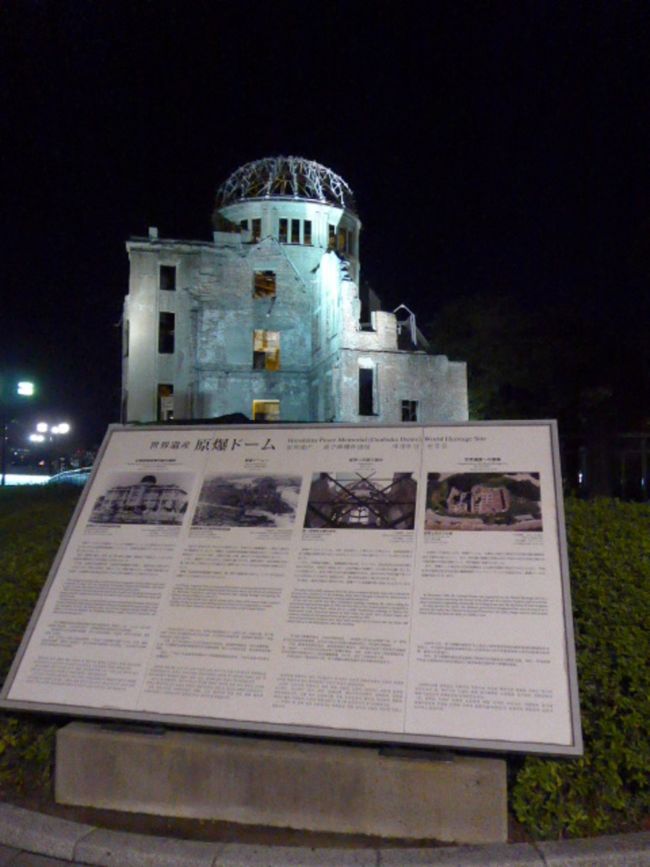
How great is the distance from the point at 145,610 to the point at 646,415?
1367 inches

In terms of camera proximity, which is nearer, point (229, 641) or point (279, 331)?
point (229, 641)

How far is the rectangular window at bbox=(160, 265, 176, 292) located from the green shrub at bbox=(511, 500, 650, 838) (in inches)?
1729

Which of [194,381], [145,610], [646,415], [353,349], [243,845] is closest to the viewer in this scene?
[243,845]

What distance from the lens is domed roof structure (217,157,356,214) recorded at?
48500 millimetres

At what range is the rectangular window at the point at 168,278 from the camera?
46156 millimetres

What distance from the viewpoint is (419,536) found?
14.9 feet

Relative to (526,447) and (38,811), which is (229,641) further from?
(526,447)

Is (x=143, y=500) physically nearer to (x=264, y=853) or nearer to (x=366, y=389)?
(x=264, y=853)

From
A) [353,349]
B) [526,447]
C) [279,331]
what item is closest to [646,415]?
[353,349]

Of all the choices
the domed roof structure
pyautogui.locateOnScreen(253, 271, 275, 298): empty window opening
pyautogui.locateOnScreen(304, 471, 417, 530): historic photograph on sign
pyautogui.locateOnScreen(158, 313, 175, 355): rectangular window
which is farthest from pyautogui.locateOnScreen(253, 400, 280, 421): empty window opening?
pyautogui.locateOnScreen(304, 471, 417, 530): historic photograph on sign

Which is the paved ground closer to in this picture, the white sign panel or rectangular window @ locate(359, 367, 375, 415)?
the white sign panel

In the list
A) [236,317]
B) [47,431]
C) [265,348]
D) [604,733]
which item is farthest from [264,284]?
[604,733]

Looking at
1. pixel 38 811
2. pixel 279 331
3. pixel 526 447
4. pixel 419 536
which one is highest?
pixel 279 331

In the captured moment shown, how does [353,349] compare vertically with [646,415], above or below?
above
